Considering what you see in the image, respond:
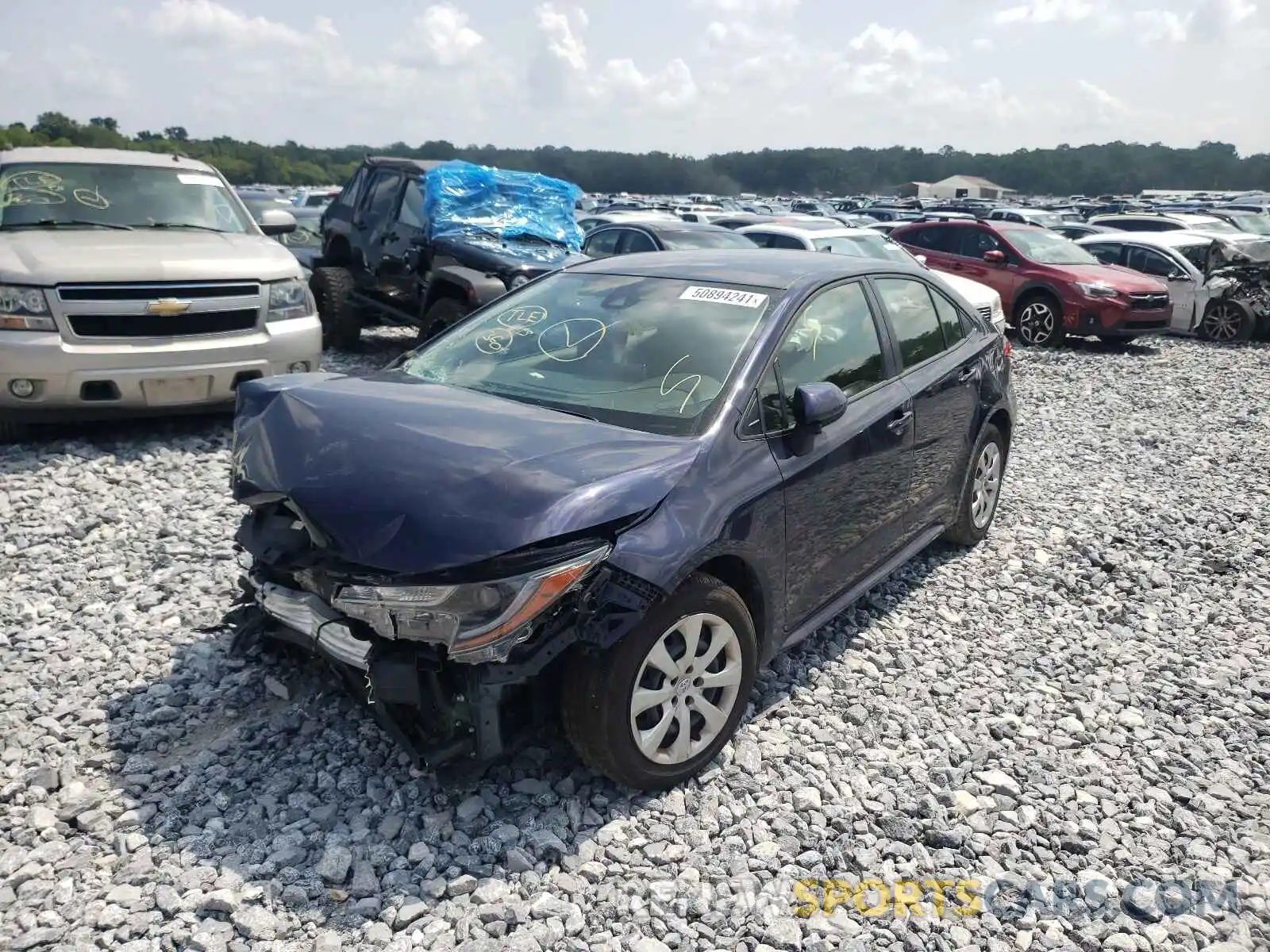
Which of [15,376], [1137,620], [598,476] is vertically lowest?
[1137,620]

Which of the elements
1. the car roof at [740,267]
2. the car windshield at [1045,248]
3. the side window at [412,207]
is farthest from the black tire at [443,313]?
the car windshield at [1045,248]

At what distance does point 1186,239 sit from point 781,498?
1634 cm

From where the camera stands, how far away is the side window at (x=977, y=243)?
1405cm

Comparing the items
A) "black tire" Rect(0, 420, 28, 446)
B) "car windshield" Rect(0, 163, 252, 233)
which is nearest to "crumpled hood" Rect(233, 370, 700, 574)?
"black tire" Rect(0, 420, 28, 446)

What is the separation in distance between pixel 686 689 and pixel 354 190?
8713 millimetres

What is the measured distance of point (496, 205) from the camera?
9.86 m

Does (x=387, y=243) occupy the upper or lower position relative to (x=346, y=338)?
upper

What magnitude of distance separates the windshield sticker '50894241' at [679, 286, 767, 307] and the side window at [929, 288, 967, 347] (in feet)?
5.25

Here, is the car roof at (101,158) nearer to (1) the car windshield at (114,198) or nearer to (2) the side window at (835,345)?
(1) the car windshield at (114,198)

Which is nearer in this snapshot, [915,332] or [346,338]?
[915,332]

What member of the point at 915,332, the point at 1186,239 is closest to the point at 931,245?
the point at 1186,239

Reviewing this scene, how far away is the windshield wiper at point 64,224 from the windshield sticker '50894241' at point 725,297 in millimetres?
4910

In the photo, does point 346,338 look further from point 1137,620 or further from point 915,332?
point 1137,620

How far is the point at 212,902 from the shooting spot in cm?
265
